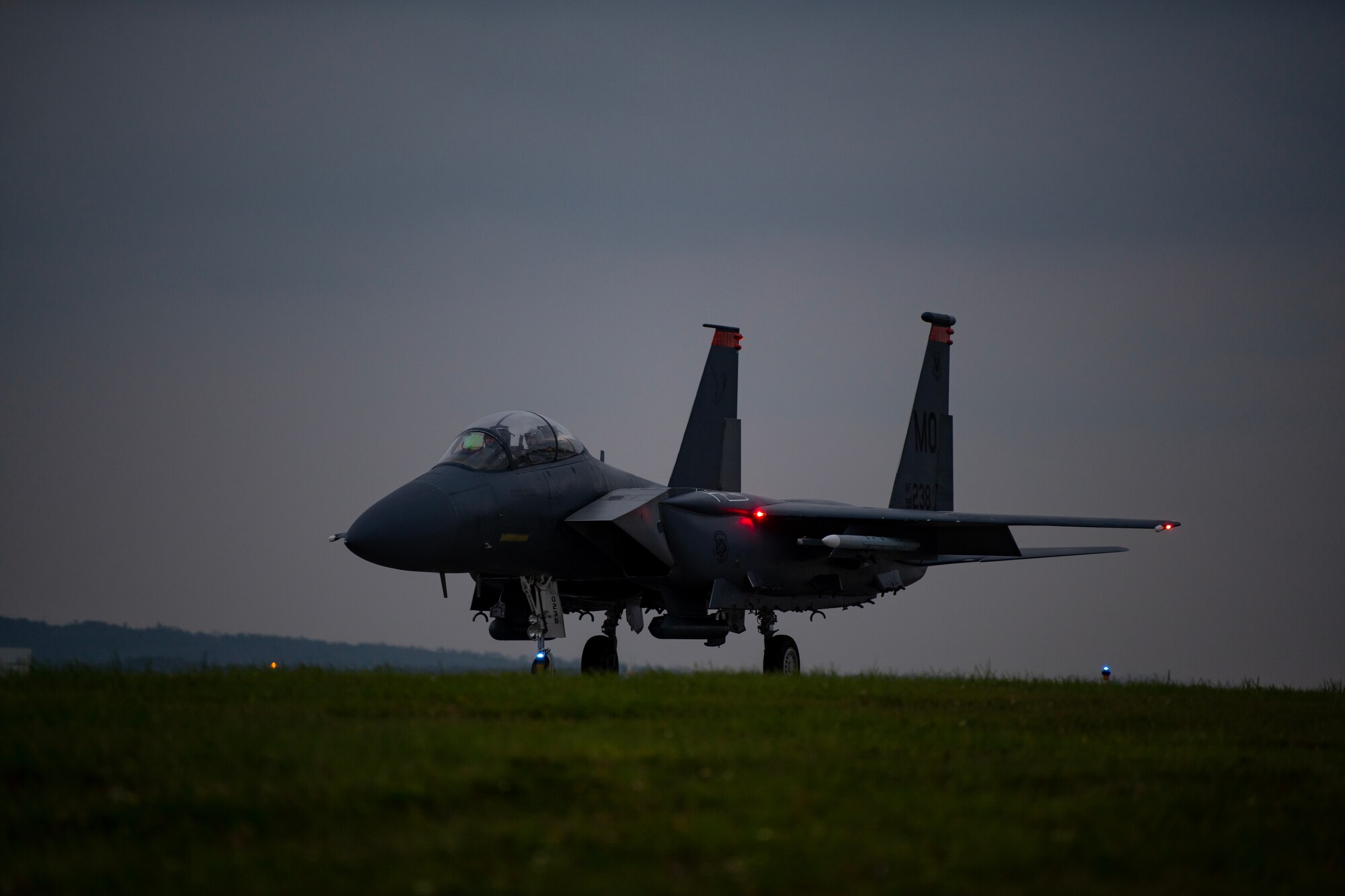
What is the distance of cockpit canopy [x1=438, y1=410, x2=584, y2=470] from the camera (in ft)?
59.0

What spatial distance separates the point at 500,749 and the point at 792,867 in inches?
112

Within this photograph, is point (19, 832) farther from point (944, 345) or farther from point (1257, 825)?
point (944, 345)

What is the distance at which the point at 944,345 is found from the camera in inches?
1086

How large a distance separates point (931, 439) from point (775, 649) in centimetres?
765

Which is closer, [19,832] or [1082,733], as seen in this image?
[19,832]

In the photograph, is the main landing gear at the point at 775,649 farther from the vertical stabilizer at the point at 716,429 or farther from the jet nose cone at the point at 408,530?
the jet nose cone at the point at 408,530

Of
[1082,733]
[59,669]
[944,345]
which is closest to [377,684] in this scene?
[59,669]

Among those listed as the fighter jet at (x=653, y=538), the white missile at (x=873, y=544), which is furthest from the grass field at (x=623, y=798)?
the white missile at (x=873, y=544)

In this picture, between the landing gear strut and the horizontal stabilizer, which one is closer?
the landing gear strut

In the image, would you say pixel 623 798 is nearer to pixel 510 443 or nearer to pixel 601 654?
pixel 510 443

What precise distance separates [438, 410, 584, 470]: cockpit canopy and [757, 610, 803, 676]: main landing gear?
449cm

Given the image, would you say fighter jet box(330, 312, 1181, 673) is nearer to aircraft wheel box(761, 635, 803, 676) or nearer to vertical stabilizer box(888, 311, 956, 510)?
aircraft wheel box(761, 635, 803, 676)

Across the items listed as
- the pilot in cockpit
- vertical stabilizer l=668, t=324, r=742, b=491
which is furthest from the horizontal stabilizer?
the pilot in cockpit

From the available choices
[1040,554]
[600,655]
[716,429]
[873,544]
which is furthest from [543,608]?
[1040,554]
